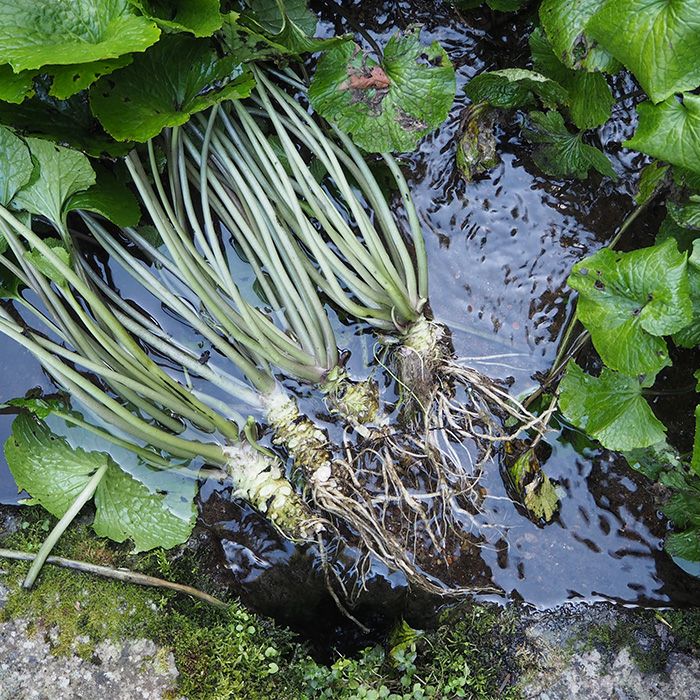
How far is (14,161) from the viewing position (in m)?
1.46

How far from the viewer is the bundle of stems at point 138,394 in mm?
1504

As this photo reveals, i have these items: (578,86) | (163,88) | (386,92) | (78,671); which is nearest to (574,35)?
(578,86)

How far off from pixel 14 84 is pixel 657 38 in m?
1.19

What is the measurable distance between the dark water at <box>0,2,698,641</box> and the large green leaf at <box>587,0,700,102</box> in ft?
1.50

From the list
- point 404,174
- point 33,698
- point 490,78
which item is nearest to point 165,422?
point 33,698

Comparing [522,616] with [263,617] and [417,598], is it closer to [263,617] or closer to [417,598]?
[417,598]

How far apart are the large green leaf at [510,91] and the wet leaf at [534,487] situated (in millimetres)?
822

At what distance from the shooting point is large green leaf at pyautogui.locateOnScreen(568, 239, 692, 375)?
1302 millimetres

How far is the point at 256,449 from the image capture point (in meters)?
1.64

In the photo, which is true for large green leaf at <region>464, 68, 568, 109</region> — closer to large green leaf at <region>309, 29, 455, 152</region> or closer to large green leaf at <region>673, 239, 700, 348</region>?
large green leaf at <region>309, 29, 455, 152</region>

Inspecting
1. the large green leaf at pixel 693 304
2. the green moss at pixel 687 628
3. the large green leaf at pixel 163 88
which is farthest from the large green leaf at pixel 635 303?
the large green leaf at pixel 163 88

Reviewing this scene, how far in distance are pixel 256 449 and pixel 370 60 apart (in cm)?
92

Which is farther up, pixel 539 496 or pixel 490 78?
pixel 490 78

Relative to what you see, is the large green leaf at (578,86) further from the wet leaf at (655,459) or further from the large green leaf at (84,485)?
the large green leaf at (84,485)
